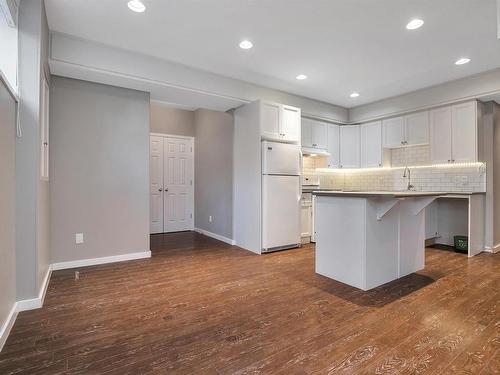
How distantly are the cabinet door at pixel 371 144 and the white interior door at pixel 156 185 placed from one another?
4.46 m

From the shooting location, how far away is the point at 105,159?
3.70 m

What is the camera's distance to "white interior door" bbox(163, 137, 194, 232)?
6.15 m

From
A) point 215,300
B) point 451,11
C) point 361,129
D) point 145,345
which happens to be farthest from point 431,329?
point 361,129

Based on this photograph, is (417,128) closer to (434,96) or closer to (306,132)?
(434,96)

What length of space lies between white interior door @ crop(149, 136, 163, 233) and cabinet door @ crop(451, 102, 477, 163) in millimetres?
5615

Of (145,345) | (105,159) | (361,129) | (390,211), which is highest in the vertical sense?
(361,129)

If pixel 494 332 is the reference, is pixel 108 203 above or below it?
above

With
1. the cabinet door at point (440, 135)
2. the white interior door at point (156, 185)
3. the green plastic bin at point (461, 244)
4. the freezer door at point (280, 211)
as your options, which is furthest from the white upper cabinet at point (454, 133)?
the white interior door at point (156, 185)

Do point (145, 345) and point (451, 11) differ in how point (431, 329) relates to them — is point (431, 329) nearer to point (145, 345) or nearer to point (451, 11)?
point (145, 345)

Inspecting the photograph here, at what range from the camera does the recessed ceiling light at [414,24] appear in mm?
2758

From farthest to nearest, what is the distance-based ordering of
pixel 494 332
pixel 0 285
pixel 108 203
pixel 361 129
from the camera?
pixel 361 129, pixel 108 203, pixel 494 332, pixel 0 285

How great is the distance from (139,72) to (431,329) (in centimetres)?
408

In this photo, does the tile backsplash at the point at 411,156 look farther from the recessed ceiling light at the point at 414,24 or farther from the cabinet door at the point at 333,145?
the recessed ceiling light at the point at 414,24

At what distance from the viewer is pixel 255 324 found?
2119mm
